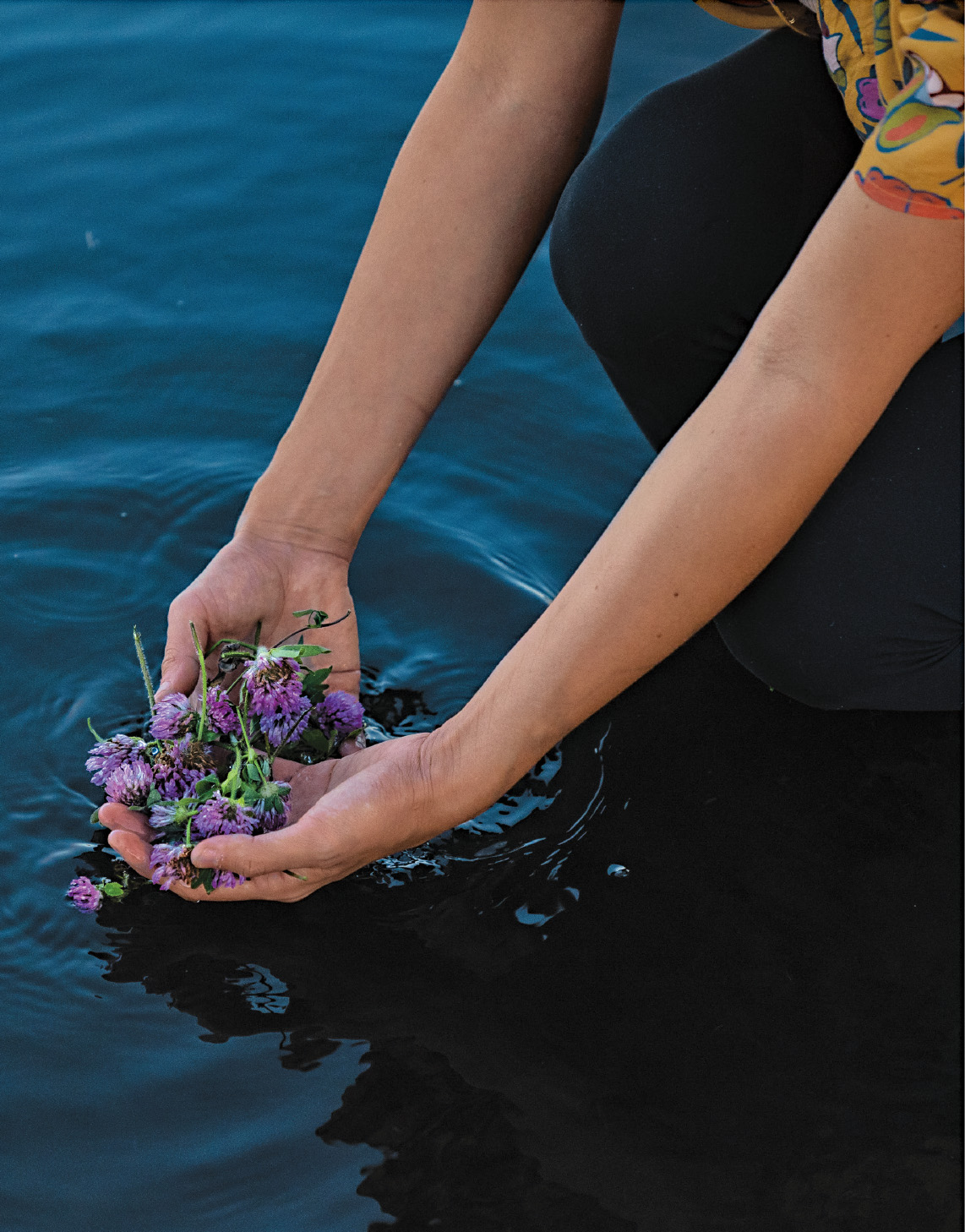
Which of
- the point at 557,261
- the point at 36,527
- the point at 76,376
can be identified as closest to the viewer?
the point at 557,261

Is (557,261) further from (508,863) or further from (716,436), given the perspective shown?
(508,863)

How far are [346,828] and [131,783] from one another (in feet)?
0.83

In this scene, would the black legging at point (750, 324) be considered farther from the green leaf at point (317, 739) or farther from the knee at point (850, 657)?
the green leaf at point (317, 739)

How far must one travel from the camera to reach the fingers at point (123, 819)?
128 centimetres

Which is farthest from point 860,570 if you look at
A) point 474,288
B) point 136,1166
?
point 136,1166

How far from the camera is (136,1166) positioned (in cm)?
116

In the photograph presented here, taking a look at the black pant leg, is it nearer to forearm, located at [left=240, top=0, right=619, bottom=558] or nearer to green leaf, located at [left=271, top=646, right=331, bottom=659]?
forearm, located at [left=240, top=0, right=619, bottom=558]

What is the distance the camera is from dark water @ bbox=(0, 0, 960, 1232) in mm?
1177

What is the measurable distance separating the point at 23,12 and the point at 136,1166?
274 cm

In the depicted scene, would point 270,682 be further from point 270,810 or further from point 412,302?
point 412,302

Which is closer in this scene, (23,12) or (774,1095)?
(774,1095)

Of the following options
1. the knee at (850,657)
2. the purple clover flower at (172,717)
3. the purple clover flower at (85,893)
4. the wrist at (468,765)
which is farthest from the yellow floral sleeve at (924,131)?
the purple clover flower at (85,893)

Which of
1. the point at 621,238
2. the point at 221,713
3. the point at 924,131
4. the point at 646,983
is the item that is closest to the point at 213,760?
the point at 221,713

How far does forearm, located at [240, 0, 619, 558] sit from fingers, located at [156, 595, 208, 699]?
6.7 inches
